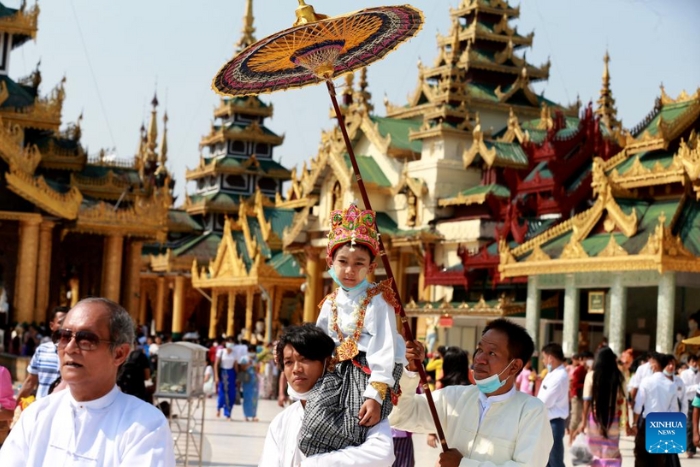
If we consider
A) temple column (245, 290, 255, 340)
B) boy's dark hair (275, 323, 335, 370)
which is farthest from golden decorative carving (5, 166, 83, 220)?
boy's dark hair (275, 323, 335, 370)

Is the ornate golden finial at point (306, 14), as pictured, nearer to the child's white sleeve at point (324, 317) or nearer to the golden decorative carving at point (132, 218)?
the child's white sleeve at point (324, 317)

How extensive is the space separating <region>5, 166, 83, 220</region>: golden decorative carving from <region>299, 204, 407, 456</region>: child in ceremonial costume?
26.9 meters

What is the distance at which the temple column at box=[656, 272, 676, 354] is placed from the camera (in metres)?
23.3

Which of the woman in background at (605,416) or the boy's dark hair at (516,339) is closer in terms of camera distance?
the boy's dark hair at (516,339)

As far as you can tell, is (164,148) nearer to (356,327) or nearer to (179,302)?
(179,302)

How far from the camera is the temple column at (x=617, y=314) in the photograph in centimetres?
2455

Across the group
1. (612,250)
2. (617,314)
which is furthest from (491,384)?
(617,314)

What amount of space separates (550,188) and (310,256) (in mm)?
10949

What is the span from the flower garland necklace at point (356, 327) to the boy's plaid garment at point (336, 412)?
6 centimetres

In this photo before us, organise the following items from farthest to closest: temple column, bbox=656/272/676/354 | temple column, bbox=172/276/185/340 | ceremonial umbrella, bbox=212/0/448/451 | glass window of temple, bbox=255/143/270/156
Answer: glass window of temple, bbox=255/143/270/156 → temple column, bbox=172/276/185/340 → temple column, bbox=656/272/676/354 → ceremonial umbrella, bbox=212/0/448/451

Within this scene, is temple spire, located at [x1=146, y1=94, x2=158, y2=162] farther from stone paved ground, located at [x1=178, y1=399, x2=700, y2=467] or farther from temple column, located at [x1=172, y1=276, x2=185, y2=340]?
stone paved ground, located at [x1=178, y1=399, x2=700, y2=467]

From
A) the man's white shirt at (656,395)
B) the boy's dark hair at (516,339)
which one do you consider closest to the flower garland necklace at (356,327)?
the boy's dark hair at (516,339)

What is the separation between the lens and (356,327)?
5.47m

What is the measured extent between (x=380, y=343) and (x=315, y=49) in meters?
1.42
